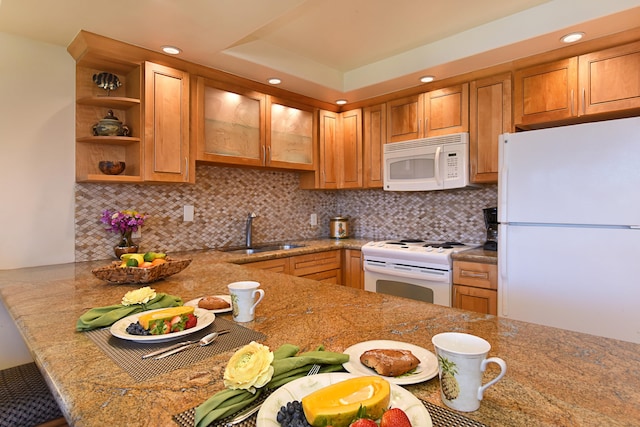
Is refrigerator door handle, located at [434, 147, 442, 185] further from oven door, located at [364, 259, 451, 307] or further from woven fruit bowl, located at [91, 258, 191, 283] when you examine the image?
woven fruit bowl, located at [91, 258, 191, 283]

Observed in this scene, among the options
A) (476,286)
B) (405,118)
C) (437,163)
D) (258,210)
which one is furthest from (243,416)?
(405,118)

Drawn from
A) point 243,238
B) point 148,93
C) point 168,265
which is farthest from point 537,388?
point 243,238

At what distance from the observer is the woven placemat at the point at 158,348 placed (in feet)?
2.63

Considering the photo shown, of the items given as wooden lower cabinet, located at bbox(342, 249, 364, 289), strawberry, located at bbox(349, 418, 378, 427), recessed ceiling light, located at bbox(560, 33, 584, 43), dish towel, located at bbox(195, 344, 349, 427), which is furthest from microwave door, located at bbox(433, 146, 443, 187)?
strawberry, located at bbox(349, 418, 378, 427)

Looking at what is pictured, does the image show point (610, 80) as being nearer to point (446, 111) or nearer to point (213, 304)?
point (446, 111)

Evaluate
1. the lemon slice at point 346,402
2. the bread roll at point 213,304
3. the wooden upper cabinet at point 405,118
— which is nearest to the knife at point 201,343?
the bread roll at point 213,304

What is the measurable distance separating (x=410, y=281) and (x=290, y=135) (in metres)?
1.63

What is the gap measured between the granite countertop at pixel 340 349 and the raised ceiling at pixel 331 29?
1.39 metres

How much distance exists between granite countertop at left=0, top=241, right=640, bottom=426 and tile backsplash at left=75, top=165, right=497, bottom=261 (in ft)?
3.19

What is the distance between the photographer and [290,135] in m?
3.23

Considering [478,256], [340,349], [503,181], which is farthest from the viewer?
[478,256]

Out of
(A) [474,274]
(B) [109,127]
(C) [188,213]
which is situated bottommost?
(A) [474,274]

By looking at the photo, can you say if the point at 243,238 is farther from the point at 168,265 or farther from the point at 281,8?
the point at 281,8

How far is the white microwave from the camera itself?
2.78 meters
